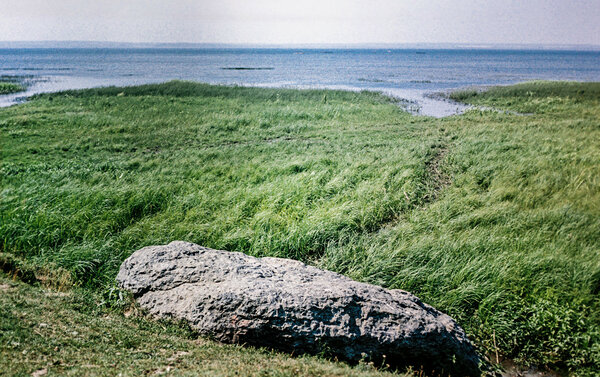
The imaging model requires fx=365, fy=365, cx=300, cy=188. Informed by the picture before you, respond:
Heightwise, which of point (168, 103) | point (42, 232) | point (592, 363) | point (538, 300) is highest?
point (168, 103)

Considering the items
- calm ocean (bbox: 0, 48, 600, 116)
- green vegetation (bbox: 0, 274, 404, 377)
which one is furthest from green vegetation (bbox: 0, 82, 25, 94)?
green vegetation (bbox: 0, 274, 404, 377)

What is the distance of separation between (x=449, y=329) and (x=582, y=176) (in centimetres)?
890

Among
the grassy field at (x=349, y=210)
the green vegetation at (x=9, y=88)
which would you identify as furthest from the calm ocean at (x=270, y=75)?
the grassy field at (x=349, y=210)

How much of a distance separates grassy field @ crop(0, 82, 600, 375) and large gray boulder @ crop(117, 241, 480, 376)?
0.42 metres

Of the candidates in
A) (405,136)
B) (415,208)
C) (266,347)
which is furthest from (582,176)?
(266,347)

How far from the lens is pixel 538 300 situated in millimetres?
6953

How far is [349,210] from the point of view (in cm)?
1027

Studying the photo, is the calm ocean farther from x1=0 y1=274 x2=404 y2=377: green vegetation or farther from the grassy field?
x1=0 y1=274 x2=404 y2=377: green vegetation

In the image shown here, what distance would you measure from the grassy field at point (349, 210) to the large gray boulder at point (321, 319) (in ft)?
1.37

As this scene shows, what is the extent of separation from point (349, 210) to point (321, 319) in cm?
530

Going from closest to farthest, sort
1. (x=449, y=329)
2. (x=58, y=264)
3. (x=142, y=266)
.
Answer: (x=449, y=329), (x=142, y=266), (x=58, y=264)

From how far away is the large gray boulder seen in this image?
5.18 m

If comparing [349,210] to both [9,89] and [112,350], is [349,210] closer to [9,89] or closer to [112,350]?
[112,350]

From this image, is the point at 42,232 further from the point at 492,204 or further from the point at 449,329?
the point at 492,204
